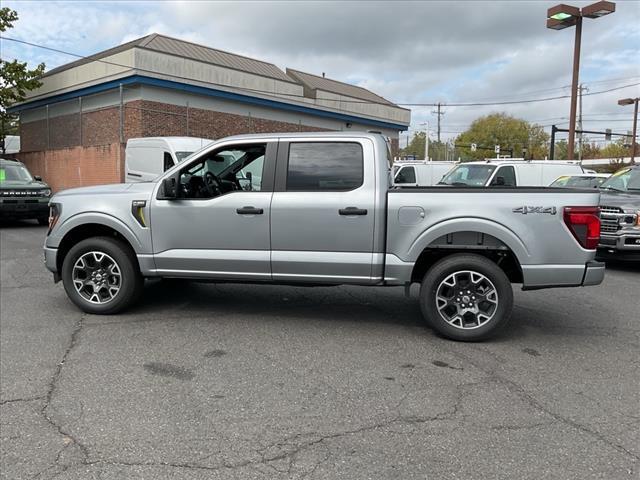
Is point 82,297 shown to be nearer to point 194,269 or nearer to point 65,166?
point 194,269

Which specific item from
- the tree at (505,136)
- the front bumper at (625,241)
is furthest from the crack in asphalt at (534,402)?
the tree at (505,136)

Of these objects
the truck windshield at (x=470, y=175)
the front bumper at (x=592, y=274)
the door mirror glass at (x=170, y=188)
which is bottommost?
the front bumper at (x=592, y=274)

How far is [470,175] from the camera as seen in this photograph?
15047mm

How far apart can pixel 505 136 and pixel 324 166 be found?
3119 inches

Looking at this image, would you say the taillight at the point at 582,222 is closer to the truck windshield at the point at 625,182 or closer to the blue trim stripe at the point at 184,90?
the truck windshield at the point at 625,182

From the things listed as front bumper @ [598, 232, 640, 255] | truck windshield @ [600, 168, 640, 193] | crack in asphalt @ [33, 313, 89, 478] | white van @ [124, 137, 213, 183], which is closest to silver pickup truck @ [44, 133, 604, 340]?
crack in asphalt @ [33, 313, 89, 478]

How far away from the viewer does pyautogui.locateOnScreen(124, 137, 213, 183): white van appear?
1483 cm

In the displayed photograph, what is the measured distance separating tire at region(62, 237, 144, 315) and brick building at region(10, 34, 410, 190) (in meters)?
17.7

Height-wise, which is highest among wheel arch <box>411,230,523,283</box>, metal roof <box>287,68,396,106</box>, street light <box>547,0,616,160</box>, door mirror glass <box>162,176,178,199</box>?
metal roof <box>287,68,396,106</box>

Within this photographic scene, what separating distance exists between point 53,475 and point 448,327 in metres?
3.44

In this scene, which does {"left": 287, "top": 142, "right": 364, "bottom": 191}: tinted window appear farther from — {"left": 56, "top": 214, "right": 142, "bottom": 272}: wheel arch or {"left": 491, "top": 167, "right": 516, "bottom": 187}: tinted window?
{"left": 491, "top": 167, "right": 516, "bottom": 187}: tinted window

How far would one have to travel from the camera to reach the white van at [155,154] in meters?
14.8

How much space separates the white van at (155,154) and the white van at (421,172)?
7532mm

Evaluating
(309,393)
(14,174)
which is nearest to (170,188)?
(309,393)
